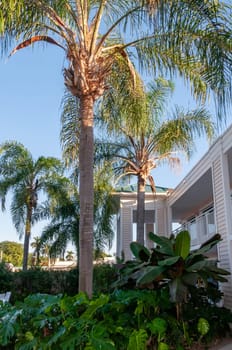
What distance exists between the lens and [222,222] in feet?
35.3

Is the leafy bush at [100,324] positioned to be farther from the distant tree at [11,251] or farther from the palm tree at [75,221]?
the distant tree at [11,251]

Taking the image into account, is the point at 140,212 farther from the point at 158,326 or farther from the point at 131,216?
the point at 158,326

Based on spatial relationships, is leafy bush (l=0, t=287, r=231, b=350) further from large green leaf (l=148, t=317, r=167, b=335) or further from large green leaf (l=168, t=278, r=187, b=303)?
large green leaf (l=168, t=278, r=187, b=303)

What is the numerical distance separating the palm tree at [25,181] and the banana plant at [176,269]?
37.1ft

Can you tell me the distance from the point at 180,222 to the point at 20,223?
37.5 feet

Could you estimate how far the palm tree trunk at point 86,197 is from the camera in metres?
7.60

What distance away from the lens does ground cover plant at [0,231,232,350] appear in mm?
6164

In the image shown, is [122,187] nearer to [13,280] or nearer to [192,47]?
[13,280]

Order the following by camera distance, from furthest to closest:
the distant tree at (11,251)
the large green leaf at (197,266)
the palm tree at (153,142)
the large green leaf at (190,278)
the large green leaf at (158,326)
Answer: the distant tree at (11,251)
the palm tree at (153,142)
the large green leaf at (197,266)
the large green leaf at (190,278)
the large green leaf at (158,326)

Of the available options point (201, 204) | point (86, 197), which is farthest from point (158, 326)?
point (201, 204)

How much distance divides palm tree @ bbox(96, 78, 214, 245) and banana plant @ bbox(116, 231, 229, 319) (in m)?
5.88

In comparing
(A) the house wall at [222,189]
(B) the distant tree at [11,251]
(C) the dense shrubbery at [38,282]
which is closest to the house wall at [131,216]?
(C) the dense shrubbery at [38,282]

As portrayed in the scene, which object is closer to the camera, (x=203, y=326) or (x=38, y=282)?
(x=203, y=326)

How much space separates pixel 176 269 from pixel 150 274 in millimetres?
615
